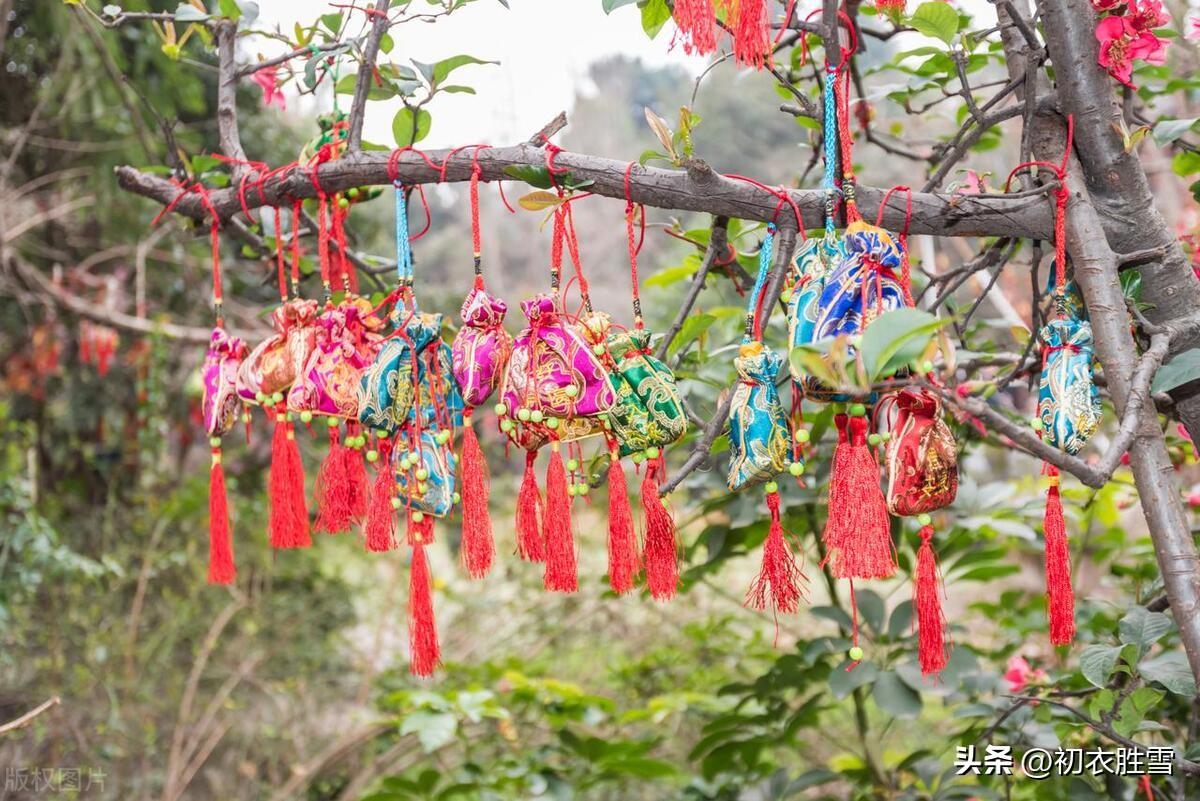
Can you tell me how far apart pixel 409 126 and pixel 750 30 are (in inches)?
17.9

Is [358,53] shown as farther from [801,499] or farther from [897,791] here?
[897,791]

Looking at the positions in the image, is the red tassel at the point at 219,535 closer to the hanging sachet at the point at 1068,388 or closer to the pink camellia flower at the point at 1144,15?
the hanging sachet at the point at 1068,388

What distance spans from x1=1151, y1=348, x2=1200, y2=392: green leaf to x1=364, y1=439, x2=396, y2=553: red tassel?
71cm

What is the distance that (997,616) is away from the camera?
192 cm

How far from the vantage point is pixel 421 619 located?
1005mm

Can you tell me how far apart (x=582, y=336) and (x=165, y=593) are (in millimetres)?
2237

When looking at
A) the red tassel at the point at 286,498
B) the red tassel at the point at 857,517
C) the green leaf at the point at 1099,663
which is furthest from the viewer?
the red tassel at the point at 286,498

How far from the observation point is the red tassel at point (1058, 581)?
859 mm

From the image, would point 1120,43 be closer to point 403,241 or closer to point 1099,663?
point 1099,663

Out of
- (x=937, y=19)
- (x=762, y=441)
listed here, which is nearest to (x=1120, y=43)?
(x=937, y=19)

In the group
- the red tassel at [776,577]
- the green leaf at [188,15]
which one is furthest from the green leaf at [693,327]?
the green leaf at [188,15]

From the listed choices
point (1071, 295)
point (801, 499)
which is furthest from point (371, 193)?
point (1071, 295)

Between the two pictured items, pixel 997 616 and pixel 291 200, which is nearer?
pixel 291 200

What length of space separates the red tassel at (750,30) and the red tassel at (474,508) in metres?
0.43
